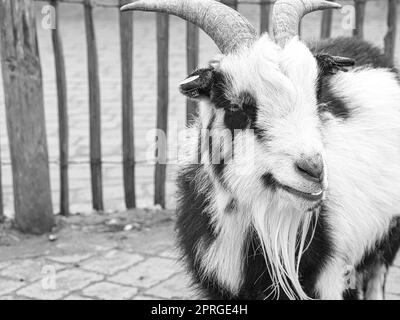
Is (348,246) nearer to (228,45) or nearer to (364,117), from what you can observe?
(364,117)

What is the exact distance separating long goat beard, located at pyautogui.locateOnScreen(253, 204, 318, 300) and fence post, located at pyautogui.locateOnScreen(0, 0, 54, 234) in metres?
2.38

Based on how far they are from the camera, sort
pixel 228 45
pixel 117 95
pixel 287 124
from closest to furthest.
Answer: pixel 287 124
pixel 228 45
pixel 117 95

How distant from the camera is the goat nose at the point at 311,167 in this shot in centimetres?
269

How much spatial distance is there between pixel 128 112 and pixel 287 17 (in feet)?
7.71

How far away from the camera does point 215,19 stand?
3188 mm

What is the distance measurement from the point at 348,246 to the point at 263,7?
8.47 ft

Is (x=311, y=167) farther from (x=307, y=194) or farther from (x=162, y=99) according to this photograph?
(x=162, y=99)

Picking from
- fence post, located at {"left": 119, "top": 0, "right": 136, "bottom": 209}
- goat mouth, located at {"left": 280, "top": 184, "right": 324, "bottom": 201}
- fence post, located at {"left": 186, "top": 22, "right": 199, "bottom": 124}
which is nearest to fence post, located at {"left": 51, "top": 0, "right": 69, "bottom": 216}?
fence post, located at {"left": 119, "top": 0, "right": 136, "bottom": 209}

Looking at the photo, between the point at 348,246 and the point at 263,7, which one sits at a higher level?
the point at 263,7

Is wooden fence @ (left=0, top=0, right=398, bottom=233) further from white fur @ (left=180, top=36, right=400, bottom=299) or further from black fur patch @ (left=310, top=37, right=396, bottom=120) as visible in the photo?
white fur @ (left=180, top=36, right=400, bottom=299)

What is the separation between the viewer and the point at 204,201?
10.8 ft
